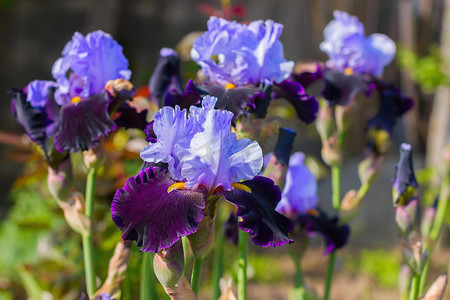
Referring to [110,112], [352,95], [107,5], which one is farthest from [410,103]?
[107,5]

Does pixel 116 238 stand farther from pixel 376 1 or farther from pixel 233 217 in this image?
pixel 376 1

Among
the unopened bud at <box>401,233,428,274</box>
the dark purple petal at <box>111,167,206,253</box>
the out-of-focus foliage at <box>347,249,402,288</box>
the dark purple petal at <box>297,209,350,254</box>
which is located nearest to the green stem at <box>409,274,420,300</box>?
the unopened bud at <box>401,233,428,274</box>

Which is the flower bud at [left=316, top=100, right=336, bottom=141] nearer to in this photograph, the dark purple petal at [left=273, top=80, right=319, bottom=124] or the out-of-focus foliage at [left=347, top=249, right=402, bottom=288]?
the dark purple petal at [left=273, top=80, right=319, bottom=124]

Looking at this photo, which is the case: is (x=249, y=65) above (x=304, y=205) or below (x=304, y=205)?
above

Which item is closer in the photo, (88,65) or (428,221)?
(88,65)

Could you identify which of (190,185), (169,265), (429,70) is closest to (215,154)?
(190,185)

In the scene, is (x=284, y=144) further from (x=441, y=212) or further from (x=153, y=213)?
(x=441, y=212)

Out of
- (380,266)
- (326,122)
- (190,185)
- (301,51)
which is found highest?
(190,185)
